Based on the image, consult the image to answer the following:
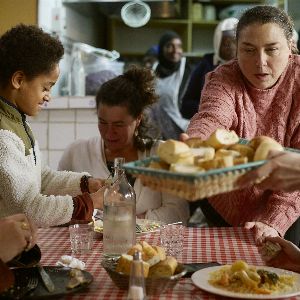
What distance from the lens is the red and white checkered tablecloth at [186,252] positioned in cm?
130

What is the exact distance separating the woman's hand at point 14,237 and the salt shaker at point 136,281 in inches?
12.4

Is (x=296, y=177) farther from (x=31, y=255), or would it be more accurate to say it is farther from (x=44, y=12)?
(x=44, y=12)

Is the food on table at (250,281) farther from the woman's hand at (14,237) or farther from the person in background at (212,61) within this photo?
the person in background at (212,61)

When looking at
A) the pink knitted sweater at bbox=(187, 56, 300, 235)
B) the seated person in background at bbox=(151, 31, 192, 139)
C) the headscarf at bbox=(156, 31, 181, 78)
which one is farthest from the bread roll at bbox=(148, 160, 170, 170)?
the headscarf at bbox=(156, 31, 181, 78)

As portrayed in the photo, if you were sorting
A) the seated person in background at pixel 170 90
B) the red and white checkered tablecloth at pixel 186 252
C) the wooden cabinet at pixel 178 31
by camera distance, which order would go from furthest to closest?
the wooden cabinet at pixel 178 31
the seated person in background at pixel 170 90
the red and white checkered tablecloth at pixel 186 252

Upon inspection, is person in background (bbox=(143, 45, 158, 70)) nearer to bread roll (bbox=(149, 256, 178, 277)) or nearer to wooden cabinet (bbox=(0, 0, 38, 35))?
wooden cabinet (bbox=(0, 0, 38, 35))

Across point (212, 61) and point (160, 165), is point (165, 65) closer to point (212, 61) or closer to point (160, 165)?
point (212, 61)

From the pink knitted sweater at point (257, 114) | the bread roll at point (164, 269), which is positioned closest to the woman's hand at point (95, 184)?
the pink knitted sweater at point (257, 114)

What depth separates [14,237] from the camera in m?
1.34

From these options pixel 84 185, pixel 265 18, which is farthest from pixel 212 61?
pixel 84 185

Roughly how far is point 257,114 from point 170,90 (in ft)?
8.06

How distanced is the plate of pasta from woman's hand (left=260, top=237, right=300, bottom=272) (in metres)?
0.10

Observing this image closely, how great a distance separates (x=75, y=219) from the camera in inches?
70.1

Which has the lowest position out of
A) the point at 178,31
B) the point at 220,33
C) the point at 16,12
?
the point at 220,33
